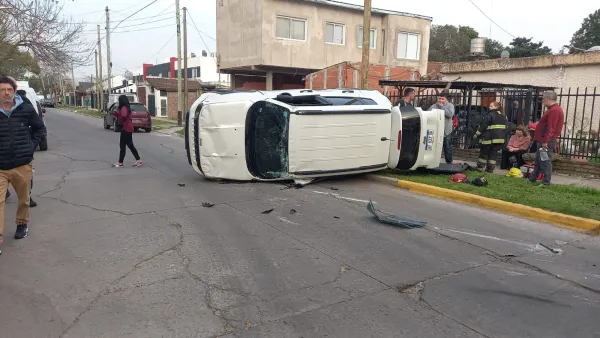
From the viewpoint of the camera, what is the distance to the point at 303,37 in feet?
85.1

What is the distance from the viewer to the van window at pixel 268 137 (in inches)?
338

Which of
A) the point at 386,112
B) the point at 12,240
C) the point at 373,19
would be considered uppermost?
the point at 373,19

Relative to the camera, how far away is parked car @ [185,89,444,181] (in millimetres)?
8609

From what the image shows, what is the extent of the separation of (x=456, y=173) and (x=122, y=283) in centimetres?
749

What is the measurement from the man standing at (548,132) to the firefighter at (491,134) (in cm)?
113

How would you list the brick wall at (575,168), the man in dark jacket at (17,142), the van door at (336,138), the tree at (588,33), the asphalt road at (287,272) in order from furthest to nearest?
1. the tree at (588,33)
2. the brick wall at (575,168)
3. the van door at (336,138)
4. the man in dark jacket at (17,142)
5. the asphalt road at (287,272)

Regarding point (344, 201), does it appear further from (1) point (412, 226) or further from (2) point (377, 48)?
(2) point (377, 48)

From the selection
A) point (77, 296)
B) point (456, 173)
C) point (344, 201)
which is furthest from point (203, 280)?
point (456, 173)

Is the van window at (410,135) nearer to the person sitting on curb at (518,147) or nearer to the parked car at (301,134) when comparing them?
the parked car at (301,134)

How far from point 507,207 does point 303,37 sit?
2061 centimetres

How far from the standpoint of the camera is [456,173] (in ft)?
32.0

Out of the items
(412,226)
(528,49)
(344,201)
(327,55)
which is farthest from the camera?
(528,49)

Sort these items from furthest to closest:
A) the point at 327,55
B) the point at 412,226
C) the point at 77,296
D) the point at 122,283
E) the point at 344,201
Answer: the point at 327,55, the point at 344,201, the point at 412,226, the point at 122,283, the point at 77,296

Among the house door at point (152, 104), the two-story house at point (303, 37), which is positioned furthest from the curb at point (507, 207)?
the house door at point (152, 104)
